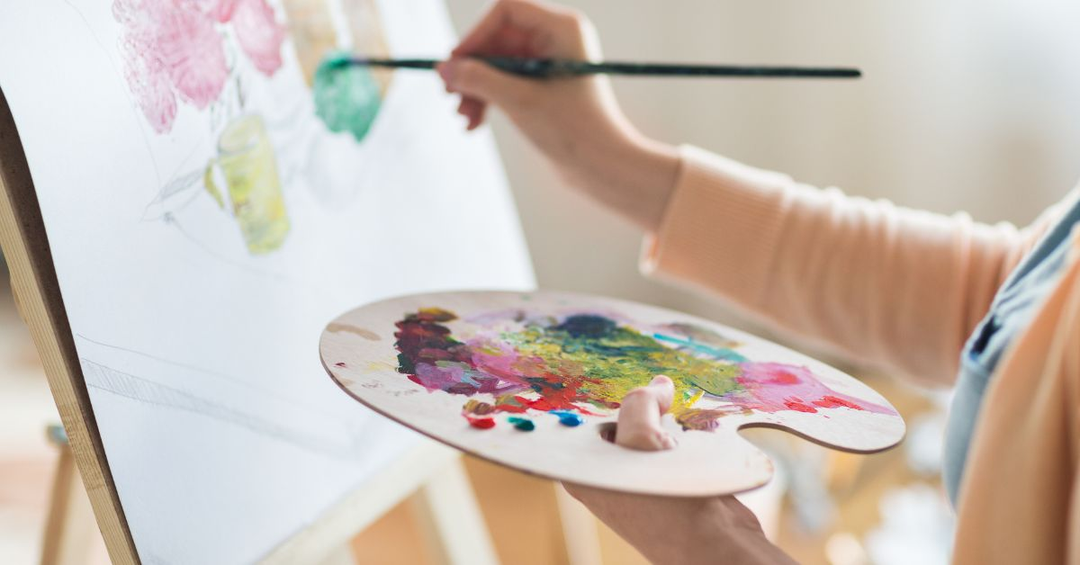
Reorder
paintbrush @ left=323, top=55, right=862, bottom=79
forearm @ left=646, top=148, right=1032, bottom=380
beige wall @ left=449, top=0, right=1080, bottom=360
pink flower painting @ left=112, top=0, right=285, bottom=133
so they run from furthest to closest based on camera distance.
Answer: beige wall @ left=449, top=0, right=1080, bottom=360, forearm @ left=646, top=148, right=1032, bottom=380, paintbrush @ left=323, top=55, right=862, bottom=79, pink flower painting @ left=112, top=0, right=285, bottom=133

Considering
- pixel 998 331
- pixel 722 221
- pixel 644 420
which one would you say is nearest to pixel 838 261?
pixel 722 221

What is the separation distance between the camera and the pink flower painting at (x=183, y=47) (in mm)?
525

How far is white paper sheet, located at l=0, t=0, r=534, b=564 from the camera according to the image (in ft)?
1.55

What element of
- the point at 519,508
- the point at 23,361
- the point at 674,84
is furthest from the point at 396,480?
the point at 23,361

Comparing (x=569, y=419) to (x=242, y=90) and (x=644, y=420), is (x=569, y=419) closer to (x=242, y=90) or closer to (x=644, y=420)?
(x=644, y=420)

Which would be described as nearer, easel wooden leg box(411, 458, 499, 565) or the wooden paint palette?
the wooden paint palette

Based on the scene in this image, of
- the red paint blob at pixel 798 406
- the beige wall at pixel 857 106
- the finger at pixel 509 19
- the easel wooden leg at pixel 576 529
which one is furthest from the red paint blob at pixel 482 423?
the beige wall at pixel 857 106

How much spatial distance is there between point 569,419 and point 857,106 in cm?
134

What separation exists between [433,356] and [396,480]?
249mm

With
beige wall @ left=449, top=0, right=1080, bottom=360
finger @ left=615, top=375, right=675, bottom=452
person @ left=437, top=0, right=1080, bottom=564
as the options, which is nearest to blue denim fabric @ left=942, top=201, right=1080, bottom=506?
person @ left=437, top=0, right=1080, bottom=564

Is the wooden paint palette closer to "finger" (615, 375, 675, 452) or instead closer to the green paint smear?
"finger" (615, 375, 675, 452)

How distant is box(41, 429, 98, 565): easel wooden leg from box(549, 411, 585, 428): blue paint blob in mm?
355

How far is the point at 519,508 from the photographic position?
4.46ft

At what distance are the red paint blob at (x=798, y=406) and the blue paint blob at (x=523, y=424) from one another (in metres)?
0.16
